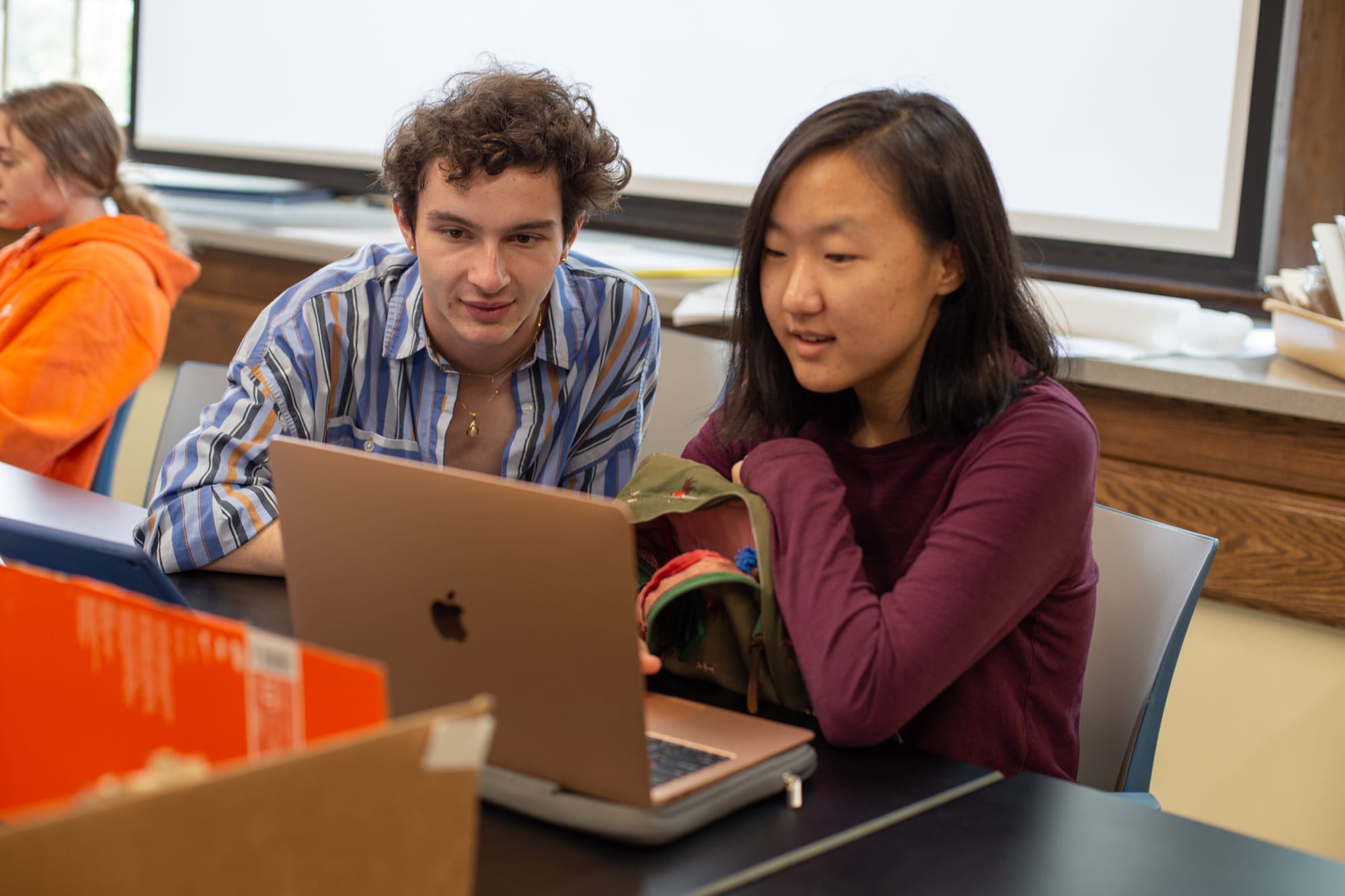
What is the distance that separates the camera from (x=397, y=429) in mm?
1650

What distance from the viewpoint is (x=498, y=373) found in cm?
171

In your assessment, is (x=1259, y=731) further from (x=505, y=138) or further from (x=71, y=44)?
(x=71, y=44)

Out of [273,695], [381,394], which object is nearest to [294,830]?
[273,695]

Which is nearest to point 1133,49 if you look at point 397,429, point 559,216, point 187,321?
point 559,216

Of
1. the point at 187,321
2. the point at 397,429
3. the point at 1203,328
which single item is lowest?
the point at 187,321

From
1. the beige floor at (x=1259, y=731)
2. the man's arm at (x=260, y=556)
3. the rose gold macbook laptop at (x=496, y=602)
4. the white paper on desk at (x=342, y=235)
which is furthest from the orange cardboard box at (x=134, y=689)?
the white paper on desk at (x=342, y=235)

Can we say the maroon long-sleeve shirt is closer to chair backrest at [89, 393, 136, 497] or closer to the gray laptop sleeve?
the gray laptop sleeve

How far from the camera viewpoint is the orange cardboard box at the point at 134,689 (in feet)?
1.87

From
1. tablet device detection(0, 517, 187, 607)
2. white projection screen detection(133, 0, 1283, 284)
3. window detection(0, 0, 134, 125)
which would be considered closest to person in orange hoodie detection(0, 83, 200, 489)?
white projection screen detection(133, 0, 1283, 284)

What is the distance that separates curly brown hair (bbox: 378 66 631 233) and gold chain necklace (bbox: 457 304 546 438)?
135mm

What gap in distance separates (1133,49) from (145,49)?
127 inches

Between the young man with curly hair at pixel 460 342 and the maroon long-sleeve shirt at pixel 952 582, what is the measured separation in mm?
456

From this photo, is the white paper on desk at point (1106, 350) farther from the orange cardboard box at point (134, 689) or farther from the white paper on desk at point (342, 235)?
Result: the orange cardboard box at point (134, 689)

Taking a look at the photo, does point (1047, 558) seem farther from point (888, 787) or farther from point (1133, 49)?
point (1133, 49)
